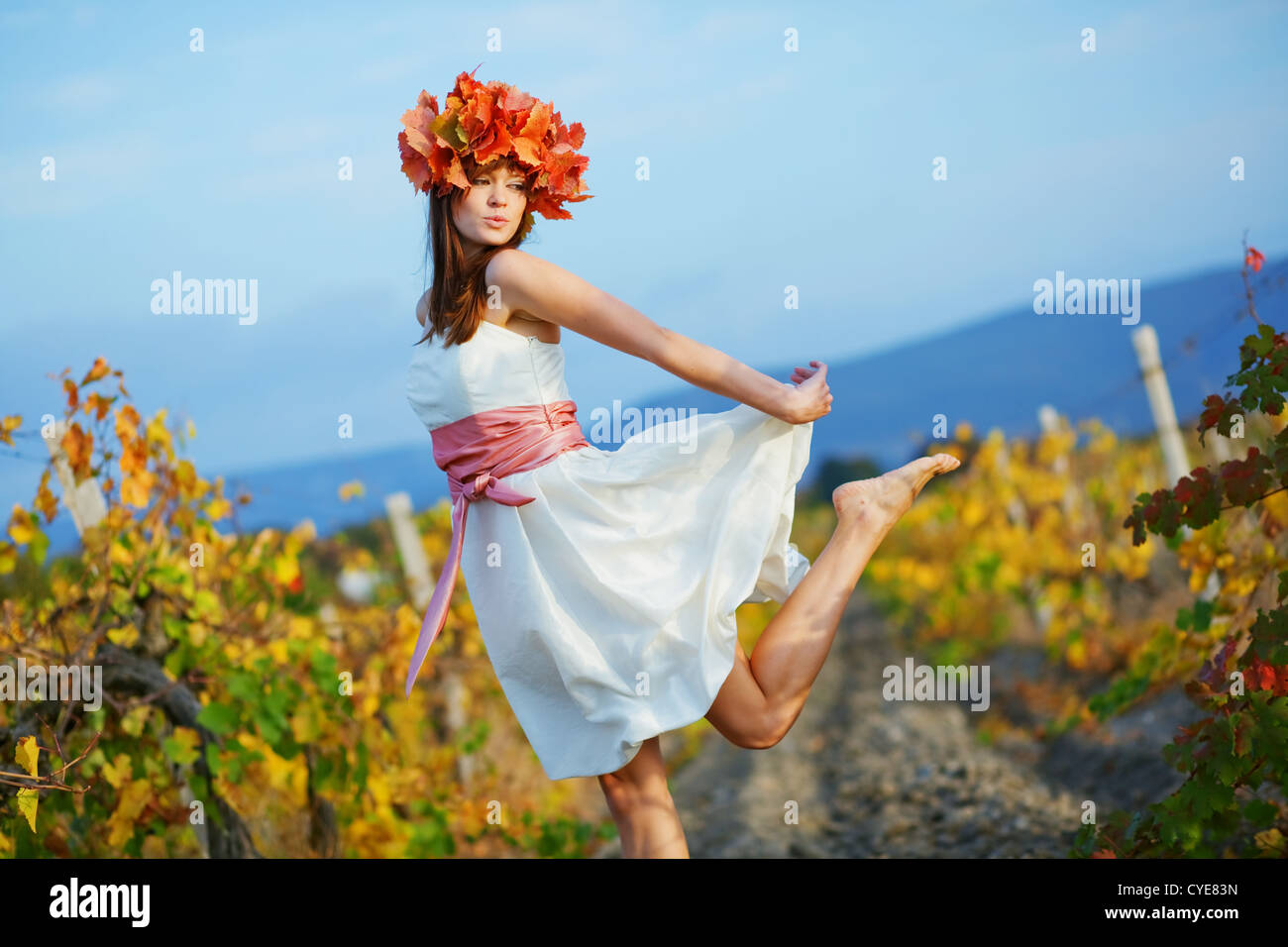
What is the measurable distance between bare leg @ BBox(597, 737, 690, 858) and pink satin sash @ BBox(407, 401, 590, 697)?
0.45 metres

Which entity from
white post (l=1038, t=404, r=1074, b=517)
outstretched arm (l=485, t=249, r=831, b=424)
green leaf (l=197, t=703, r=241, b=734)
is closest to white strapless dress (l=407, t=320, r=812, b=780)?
outstretched arm (l=485, t=249, r=831, b=424)

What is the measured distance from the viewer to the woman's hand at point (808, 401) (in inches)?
88.2

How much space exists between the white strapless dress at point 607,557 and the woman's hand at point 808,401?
126 mm

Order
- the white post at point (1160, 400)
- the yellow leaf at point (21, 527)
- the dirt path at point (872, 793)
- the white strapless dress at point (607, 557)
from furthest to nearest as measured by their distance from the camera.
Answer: the white post at point (1160, 400) < the dirt path at point (872, 793) < the yellow leaf at point (21, 527) < the white strapless dress at point (607, 557)

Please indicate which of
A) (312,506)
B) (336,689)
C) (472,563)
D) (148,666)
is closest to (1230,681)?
(472,563)

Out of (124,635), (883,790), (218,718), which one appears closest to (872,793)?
(883,790)

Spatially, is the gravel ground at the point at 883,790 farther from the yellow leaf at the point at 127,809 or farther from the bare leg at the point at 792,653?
the yellow leaf at the point at 127,809

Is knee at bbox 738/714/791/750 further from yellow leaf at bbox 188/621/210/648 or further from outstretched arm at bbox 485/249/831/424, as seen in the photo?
yellow leaf at bbox 188/621/210/648

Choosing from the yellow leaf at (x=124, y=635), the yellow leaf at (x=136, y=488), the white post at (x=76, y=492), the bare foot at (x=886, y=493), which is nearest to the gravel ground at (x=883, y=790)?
the bare foot at (x=886, y=493)

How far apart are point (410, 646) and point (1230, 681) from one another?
2.71 m

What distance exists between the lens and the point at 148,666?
325 centimetres

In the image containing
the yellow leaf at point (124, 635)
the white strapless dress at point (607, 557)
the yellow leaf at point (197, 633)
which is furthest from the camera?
the yellow leaf at point (197, 633)

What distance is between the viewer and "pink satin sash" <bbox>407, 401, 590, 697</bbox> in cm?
227

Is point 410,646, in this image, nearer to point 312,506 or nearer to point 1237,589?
point 312,506
